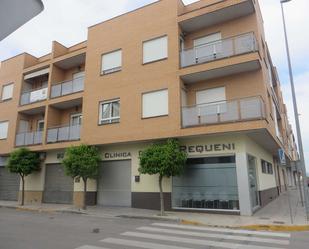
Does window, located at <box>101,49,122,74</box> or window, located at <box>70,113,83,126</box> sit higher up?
window, located at <box>101,49,122,74</box>

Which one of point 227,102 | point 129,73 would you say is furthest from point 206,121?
point 129,73

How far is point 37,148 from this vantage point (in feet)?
65.9

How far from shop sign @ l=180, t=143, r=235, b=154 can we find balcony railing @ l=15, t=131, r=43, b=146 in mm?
11415

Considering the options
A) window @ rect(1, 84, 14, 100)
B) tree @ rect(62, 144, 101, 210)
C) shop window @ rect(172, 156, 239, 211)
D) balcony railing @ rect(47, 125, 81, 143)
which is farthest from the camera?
window @ rect(1, 84, 14, 100)

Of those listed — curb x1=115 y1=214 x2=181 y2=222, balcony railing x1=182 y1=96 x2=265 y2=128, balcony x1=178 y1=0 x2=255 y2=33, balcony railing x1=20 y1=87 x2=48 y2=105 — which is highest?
balcony x1=178 y1=0 x2=255 y2=33

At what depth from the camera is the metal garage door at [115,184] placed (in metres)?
16.7

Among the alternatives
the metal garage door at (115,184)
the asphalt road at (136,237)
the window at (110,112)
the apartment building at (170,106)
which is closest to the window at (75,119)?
the apartment building at (170,106)

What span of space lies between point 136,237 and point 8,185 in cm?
1845

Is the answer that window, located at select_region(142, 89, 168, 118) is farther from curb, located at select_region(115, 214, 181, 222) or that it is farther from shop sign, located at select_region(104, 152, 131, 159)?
curb, located at select_region(115, 214, 181, 222)

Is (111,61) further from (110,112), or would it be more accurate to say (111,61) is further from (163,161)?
(163,161)

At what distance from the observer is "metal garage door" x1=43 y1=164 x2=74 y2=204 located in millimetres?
19094

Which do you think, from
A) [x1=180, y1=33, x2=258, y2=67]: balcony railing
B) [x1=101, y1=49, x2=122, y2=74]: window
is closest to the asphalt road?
[x1=180, y1=33, x2=258, y2=67]: balcony railing

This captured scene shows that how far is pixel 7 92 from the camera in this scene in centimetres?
2391

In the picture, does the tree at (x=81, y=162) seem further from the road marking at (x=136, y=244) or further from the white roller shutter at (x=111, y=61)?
the road marking at (x=136, y=244)
